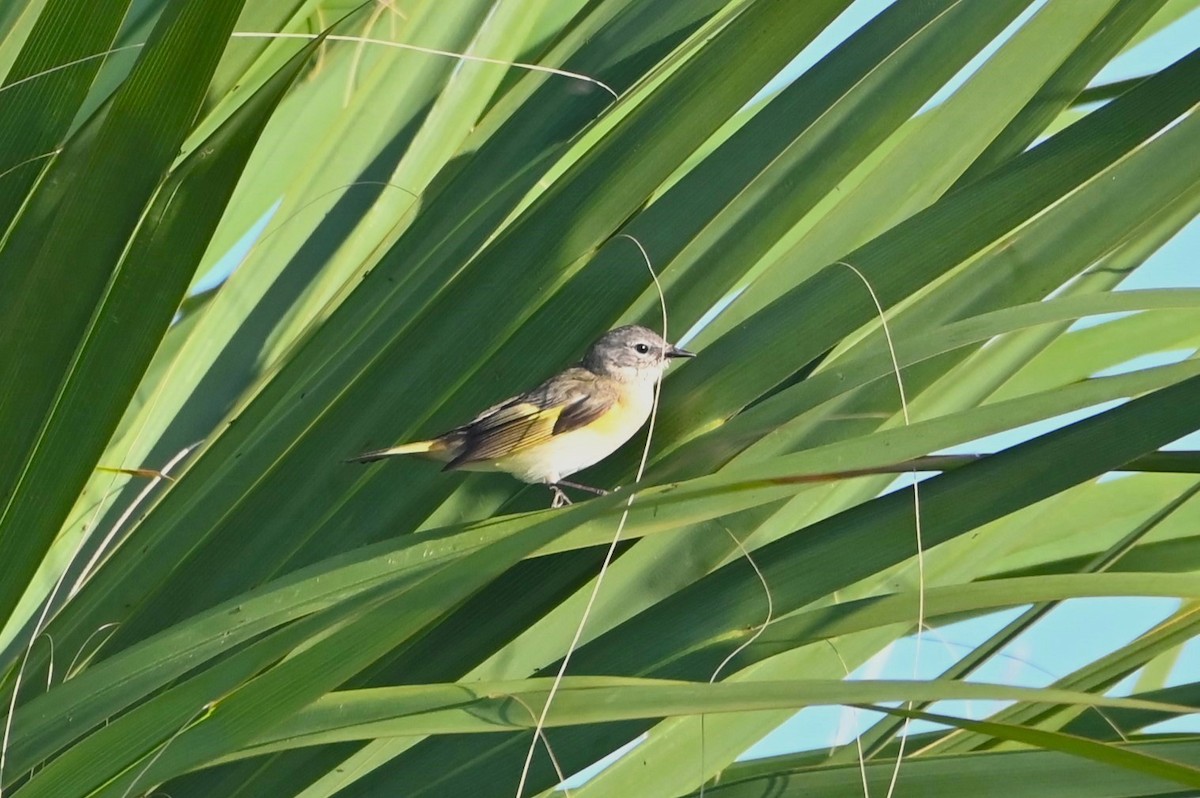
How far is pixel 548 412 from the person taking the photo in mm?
3242

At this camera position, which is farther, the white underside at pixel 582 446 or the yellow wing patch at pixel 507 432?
the white underside at pixel 582 446

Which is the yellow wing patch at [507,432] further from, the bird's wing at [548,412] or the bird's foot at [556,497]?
the bird's foot at [556,497]

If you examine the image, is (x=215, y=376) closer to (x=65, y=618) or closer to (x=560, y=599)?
(x=65, y=618)

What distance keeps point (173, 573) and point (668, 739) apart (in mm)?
750

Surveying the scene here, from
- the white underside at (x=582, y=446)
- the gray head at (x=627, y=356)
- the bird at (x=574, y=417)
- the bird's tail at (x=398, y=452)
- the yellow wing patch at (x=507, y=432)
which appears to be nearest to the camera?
the bird's tail at (x=398, y=452)

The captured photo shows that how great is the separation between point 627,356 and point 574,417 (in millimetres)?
254

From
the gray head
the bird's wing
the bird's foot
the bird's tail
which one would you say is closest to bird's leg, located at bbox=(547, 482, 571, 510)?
the bird's foot

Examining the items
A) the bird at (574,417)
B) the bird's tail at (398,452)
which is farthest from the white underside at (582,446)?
the bird's tail at (398,452)

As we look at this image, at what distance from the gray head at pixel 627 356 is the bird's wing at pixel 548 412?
45mm

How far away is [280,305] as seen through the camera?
8.06 ft

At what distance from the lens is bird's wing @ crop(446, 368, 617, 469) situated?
2.74 m

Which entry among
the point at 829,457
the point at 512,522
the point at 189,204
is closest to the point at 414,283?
the point at 512,522

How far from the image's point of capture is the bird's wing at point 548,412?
2.74 m

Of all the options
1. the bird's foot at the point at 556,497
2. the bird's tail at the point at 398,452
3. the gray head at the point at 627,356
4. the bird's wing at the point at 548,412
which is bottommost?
the bird's foot at the point at 556,497
